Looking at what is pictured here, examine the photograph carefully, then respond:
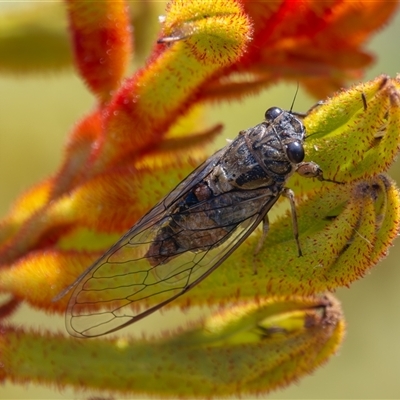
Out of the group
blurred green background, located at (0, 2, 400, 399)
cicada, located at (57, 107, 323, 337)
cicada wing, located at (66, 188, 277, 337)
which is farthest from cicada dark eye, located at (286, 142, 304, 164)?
blurred green background, located at (0, 2, 400, 399)

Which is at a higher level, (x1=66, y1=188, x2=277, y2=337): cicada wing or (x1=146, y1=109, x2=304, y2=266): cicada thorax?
(x1=146, y1=109, x2=304, y2=266): cicada thorax

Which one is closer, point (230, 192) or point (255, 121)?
point (230, 192)

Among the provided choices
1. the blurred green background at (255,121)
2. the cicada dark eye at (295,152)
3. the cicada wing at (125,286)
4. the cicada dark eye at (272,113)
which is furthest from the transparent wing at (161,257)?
A: the blurred green background at (255,121)

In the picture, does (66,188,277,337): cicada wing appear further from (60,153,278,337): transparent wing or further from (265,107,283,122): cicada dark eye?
(265,107,283,122): cicada dark eye

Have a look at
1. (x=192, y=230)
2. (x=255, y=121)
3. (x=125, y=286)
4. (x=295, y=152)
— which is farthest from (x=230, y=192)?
(x=255, y=121)

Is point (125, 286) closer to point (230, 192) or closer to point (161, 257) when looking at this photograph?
point (161, 257)

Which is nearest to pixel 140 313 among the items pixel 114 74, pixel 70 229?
pixel 70 229

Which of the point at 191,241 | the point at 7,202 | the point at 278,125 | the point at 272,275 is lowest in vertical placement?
the point at 272,275

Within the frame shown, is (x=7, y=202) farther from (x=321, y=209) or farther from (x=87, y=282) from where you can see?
(x=321, y=209)
